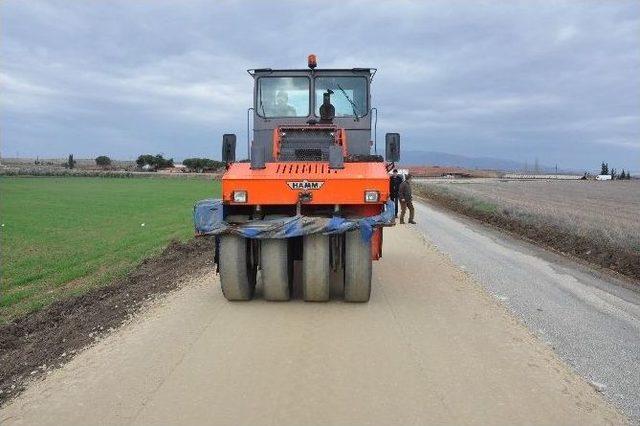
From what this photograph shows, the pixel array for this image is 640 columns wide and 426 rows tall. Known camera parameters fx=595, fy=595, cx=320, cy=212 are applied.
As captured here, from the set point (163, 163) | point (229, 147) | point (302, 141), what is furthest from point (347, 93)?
point (163, 163)

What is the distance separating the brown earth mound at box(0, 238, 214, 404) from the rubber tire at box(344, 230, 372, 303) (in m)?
3.22

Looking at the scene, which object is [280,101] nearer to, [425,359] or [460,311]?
[460,311]

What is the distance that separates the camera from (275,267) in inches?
340

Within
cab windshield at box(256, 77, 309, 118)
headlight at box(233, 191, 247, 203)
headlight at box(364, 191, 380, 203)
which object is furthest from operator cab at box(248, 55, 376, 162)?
headlight at box(364, 191, 380, 203)

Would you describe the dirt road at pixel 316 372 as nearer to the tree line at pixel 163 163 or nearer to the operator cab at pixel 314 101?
the operator cab at pixel 314 101

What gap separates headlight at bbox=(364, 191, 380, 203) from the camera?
8.48 m

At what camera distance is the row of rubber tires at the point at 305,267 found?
28.0 ft

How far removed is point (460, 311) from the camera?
27.8 feet

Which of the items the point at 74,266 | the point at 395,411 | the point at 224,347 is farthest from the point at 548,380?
the point at 74,266

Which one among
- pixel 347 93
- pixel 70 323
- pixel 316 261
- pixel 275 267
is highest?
pixel 347 93

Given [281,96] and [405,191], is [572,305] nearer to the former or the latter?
[281,96]

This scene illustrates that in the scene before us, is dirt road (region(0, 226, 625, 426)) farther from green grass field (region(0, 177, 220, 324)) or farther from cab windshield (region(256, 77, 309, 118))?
green grass field (region(0, 177, 220, 324))

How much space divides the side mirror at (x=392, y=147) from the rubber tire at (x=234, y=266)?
3082mm

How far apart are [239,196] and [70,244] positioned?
473 inches
